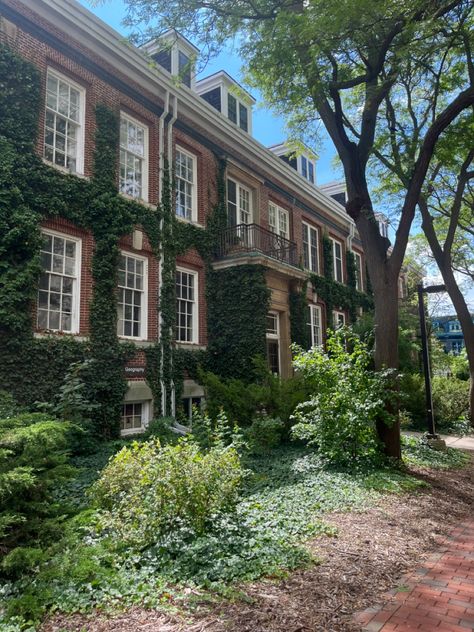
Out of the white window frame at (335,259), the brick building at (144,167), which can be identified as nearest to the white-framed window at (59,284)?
the brick building at (144,167)

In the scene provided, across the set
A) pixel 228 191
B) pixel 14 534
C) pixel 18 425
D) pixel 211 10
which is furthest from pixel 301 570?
pixel 228 191

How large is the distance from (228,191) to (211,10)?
280 inches

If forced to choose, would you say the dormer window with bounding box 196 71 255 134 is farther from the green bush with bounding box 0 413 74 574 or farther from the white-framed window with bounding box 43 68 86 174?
the green bush with bounding box 0 413 74 574

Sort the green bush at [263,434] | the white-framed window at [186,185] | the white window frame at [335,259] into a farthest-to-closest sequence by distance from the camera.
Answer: the white window frame at [335,259] < the white-framed window at [186,185] < the green bush at [263,434]

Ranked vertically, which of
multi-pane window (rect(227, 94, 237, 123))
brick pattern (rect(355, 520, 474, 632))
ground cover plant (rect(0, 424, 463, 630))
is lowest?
brick pattern (rect(355, 520, 474, 632))

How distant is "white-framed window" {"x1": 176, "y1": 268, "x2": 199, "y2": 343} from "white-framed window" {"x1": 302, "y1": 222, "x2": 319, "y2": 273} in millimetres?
7892

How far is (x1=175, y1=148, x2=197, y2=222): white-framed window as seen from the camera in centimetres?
1415

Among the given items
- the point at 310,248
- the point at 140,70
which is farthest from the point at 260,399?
the point at 310,248

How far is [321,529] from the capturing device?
4875mm

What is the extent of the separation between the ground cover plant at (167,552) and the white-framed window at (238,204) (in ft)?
38.5

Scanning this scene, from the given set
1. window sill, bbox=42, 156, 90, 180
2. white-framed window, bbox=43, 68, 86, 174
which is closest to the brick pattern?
window sill, bbox=42, 156, 90, 180

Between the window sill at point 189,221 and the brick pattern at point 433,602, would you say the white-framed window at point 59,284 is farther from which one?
the brick pattern at point 433,602

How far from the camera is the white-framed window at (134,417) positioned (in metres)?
11.4

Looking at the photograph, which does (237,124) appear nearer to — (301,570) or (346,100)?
(346,100)
